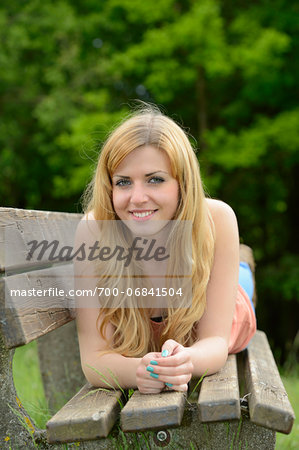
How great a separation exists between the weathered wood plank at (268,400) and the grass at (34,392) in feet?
1.35

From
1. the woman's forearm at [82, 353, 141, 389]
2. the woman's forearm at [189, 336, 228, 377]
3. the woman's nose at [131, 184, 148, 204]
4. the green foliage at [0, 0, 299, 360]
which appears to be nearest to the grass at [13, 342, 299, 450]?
the woman's forearm at [82, 353, 141, 389]

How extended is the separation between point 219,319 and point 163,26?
27.6 ft

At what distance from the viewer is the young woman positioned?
2.00 metres

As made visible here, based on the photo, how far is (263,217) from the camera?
453 inches

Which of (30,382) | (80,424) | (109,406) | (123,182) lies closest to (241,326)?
(123,182)

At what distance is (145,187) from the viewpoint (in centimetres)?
200

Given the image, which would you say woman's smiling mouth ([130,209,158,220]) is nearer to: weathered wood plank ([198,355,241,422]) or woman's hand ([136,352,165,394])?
woman's hand ([136,352,165,394])

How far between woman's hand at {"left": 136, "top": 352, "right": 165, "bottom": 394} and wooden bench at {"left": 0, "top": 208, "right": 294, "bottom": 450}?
29mm

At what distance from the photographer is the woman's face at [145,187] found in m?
2.00

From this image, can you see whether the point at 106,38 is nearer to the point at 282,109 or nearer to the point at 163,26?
the point at 163,26

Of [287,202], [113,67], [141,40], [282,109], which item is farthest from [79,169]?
[287,202]

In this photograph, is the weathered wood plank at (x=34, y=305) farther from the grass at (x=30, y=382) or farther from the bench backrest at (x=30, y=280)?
the grass at (x=30, y=382)

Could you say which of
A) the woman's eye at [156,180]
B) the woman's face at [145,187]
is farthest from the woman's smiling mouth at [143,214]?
the woman's eye at [156,180]

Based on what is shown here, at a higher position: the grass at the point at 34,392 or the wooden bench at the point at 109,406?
the wooden bench at the point at 109,406
